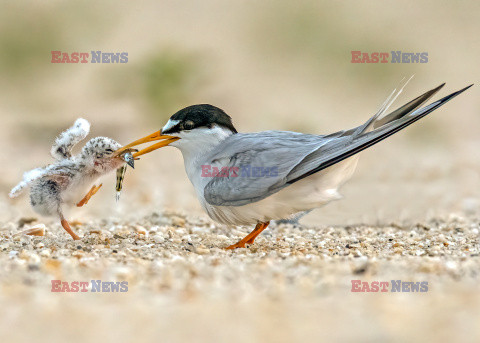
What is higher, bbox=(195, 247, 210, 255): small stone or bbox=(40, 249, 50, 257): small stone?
bbox=(40, 249, 50, 257): small stone

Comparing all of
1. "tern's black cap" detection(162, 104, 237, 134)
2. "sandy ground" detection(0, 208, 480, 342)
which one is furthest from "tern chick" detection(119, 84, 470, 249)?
"sandy ground" detection(0, 208, 480, 342)

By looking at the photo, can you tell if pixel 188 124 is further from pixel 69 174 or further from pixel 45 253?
pixel 45 253

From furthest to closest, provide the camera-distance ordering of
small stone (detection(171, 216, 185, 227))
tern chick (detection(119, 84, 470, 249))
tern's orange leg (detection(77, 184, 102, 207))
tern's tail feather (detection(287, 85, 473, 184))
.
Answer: small stone (detection(171, 216, 185, 227)) < tern's orange leg (detection(77, 184, 102, 207)) < tern chick (detection(119, 84, 470, 249)) < tern's tail feather (detection(287, 85, 473, 184))

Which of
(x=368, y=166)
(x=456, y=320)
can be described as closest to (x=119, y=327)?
(x=456, y=320)

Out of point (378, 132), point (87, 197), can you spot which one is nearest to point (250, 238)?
point (378, 132)

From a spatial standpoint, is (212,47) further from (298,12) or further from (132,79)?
(132,79)

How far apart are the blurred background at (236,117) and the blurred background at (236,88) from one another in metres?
0.04

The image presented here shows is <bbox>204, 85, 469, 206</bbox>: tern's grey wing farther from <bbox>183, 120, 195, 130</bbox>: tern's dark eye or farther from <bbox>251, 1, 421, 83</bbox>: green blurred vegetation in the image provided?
<bbox>251, 1, 421, 83</bbox>: green blurred vegetation

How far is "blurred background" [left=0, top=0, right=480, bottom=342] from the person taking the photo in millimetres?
3031

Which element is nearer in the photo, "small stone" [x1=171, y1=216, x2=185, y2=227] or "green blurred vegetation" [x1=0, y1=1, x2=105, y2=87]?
"small stone" [x1=171, y1=216, x2=185, y2=227]

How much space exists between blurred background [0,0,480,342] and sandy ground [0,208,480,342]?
15mm

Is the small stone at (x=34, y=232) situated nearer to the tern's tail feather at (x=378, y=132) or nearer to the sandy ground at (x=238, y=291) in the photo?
the sandy ground at (x=238, y=291)

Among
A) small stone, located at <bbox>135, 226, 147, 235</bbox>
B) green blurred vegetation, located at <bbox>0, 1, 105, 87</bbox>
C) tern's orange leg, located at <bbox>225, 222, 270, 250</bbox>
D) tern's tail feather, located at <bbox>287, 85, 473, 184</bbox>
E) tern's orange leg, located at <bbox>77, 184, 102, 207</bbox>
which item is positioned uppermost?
green blurred vegetation, located at <bbox>0, 1, 105, 87</bbox>

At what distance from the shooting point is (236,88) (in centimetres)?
Answer: 1466
